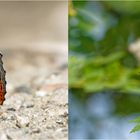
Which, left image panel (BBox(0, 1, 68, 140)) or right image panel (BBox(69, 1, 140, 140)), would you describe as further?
right image panel (BBox(69, 1, 140, 140))

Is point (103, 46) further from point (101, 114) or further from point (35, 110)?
point (35, 110)

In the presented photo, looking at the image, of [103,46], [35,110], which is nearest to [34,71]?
[103,46]

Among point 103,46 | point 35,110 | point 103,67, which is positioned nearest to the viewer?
point 35,110

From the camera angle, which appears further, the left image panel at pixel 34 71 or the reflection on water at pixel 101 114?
the reflection on water at pixel 101 114

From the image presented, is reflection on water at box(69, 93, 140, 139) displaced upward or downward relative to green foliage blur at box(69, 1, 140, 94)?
downward

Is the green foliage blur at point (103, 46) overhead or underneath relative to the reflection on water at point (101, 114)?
overhead
